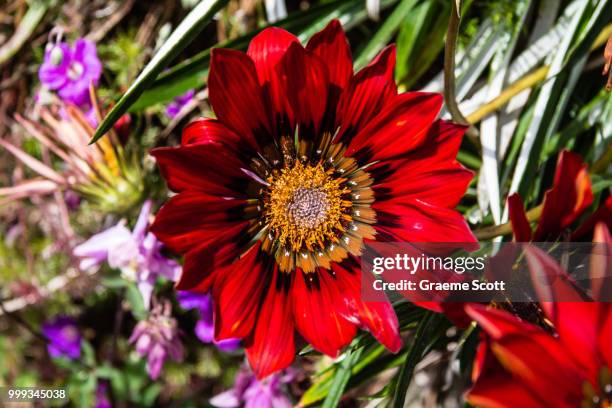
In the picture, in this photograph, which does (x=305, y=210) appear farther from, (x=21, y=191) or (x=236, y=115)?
(x=21, y=191)

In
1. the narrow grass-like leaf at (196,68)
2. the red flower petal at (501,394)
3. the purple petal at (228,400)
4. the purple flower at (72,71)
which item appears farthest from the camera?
the purple petal at (228,400)

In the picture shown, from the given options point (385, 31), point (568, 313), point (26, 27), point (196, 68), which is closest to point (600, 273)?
point (568, 313)

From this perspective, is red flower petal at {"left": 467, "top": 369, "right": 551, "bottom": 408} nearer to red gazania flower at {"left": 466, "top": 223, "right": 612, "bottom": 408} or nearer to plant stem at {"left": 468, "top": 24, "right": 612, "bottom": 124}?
red gazania flower at {"left": 466, "top": 223, "right": 612, "bottom": 408}

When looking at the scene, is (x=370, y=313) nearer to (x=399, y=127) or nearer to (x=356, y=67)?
(x=399, y=127)

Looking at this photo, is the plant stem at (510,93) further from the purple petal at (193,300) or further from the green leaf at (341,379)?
the purple petal at (193,300)

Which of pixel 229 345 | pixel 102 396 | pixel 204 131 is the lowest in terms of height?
pixel 102 396

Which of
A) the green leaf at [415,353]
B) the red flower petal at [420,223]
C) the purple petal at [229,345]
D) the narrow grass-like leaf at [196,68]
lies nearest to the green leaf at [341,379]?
the green leaf at [415,353]

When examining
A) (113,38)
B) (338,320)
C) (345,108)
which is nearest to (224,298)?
(338,320)
